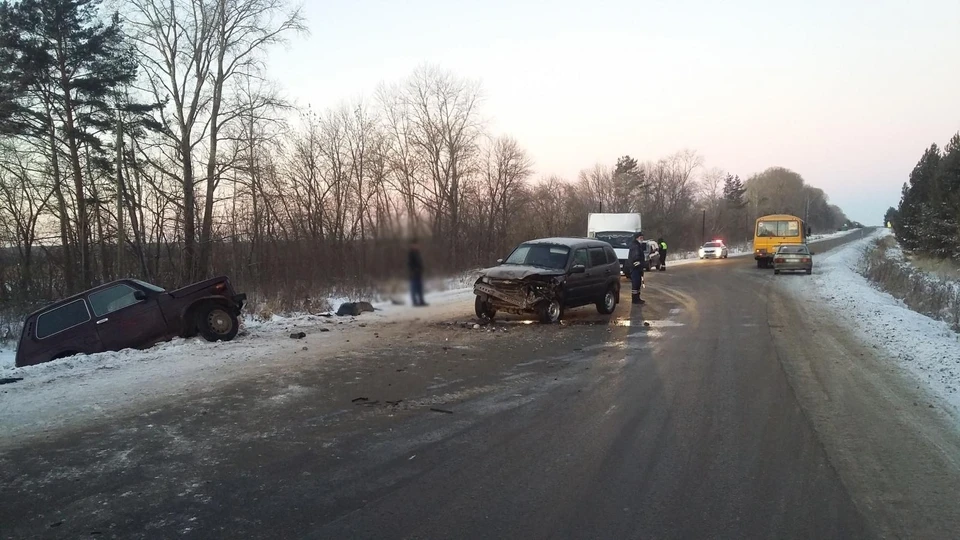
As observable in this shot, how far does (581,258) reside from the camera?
49.2ft

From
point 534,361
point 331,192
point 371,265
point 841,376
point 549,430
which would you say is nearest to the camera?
point 371,265

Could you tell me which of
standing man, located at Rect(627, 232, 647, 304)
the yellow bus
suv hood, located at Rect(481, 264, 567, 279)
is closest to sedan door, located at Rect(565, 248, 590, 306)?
suv hood, located at Rect(481, 264, 567, 279)

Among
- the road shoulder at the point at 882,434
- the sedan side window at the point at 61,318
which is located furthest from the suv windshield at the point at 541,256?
the sedan side window at the point at 61,318

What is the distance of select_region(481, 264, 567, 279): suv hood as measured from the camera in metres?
13.2

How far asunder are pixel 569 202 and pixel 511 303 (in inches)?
1629

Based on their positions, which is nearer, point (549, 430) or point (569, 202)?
point (549, 430)

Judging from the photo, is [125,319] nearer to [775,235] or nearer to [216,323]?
[216,323]

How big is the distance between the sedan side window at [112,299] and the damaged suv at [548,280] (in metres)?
6.66

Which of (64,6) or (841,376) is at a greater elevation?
(64,6)

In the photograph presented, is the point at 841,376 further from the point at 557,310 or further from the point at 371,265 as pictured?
the point at 371,265

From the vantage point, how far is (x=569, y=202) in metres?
53.7

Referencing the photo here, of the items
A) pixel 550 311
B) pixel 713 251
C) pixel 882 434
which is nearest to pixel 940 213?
pixel 713 251

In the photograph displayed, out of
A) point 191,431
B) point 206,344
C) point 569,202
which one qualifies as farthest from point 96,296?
point 569,202

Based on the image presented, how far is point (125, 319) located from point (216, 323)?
157 centimetres
